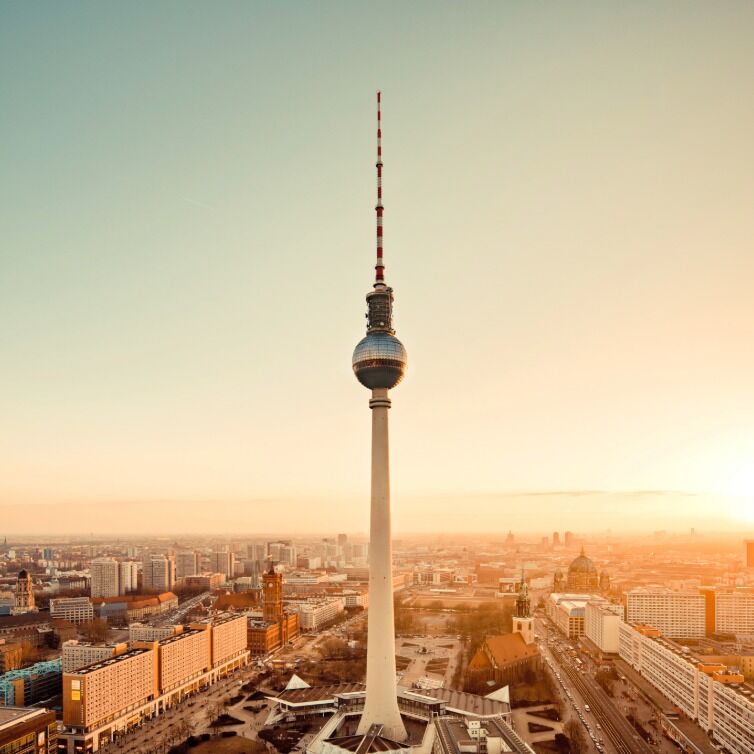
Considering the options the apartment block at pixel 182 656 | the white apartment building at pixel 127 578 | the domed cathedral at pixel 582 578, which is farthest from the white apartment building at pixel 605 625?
the white apartment building at pixel 127 578

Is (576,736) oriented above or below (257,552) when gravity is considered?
above

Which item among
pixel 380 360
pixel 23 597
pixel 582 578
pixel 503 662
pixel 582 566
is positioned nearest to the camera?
pixel 380 360

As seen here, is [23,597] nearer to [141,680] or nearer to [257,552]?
[141,680]

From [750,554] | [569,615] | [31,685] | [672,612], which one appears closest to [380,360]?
[31,685]

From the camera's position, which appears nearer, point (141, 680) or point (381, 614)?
point (381, 614)

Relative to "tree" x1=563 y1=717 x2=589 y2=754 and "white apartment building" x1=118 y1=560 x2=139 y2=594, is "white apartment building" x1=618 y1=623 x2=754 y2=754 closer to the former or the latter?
"tree" x1=563 y1=717 x2=589 y2=754

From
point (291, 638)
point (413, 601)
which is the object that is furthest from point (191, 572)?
point (291, 638)
